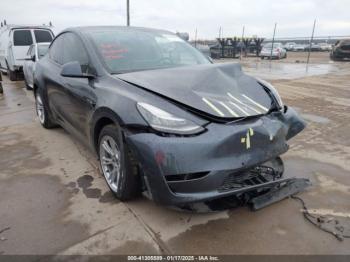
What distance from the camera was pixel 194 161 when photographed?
6.88ft

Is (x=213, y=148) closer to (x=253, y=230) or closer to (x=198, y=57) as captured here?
(x=253, y=230)

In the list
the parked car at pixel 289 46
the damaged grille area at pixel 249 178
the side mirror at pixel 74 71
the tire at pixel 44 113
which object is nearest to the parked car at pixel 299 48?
the parked car at pixel 289 46

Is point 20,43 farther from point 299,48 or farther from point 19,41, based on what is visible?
point 299,48

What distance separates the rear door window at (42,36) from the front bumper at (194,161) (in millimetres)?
10723

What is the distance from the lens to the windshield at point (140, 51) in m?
3.10

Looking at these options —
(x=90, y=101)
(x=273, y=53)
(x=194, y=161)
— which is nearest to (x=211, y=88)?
(x=194, y=161)

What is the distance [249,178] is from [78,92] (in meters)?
1.98

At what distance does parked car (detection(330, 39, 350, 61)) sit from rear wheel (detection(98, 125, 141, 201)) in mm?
22870

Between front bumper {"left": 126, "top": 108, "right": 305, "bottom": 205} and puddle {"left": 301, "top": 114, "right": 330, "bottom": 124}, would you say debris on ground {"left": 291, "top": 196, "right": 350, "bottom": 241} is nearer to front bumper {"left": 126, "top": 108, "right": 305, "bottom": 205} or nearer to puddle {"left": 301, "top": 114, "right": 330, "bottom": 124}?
front bumper {"left": 126, "top": 108, "right": 305, "bottom": 205}

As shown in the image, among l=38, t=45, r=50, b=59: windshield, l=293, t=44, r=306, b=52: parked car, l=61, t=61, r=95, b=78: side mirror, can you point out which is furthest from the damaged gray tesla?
l=293, t=44, r=306, b=52: parked car

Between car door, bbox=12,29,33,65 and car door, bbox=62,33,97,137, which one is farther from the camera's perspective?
car door, bbox=12,29,33,65

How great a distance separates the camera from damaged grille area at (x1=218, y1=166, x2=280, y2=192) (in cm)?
222

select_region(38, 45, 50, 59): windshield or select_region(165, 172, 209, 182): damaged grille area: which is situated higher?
select_region(38, 45, 50, 59): windshield

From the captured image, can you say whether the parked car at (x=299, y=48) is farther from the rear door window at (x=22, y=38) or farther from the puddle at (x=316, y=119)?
the puddle at (x=316, y=119)
